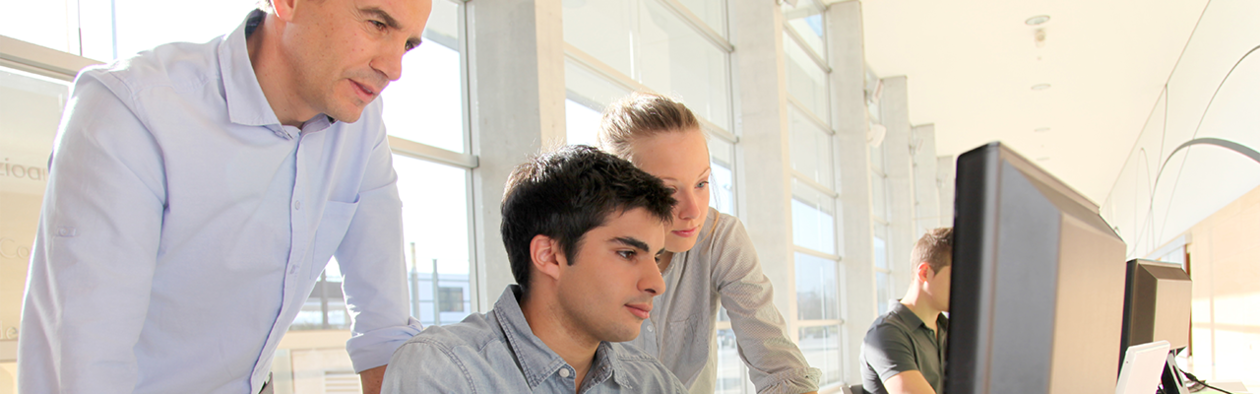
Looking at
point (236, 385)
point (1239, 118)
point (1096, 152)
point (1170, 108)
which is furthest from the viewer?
point (1096, 152)

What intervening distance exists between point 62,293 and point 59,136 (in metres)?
0.18

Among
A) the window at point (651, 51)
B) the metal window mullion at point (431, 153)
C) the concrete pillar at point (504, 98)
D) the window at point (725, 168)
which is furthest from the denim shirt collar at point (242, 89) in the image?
the window at point (725, 168)

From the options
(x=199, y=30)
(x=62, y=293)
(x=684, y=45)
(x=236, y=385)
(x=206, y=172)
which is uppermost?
(x=684, y=45)

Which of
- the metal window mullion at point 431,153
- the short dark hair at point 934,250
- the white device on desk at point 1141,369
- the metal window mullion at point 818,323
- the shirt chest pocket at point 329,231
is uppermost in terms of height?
the metal window mullion at point 431,153

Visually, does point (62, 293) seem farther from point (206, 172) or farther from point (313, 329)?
point (313, 329)

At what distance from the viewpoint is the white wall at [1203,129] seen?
4.72 meters

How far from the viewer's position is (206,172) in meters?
0.94

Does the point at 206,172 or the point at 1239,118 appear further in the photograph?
the point at 1239,118

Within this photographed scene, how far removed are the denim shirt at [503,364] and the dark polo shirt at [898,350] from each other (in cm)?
120

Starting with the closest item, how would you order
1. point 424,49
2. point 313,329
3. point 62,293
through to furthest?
point 62,293, point 313,329, point 424,49

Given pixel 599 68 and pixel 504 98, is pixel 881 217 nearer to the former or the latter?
pixel 599 68

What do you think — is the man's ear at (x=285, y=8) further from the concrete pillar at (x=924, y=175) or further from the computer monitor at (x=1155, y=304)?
the concrete pillar at (x=924, y=175)

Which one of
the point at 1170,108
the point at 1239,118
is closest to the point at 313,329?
the point at 1239,118

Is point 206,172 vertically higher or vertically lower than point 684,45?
lower
